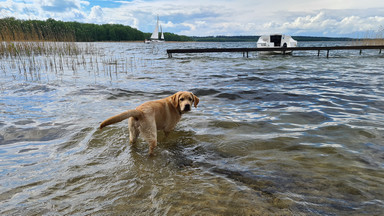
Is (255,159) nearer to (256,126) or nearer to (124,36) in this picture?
(256,126)

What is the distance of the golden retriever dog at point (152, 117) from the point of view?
3857 mm

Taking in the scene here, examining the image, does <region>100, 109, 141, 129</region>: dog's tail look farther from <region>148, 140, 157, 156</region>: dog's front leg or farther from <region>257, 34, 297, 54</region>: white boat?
<region>257, 34, 297, 54</region>: white boat

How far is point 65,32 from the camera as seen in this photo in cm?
2292

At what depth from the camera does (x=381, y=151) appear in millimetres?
4176

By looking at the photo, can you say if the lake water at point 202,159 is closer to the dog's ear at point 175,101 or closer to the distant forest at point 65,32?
the dog's ear at point 175,101

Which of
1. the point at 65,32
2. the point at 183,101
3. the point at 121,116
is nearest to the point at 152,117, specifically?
the point at 121,116

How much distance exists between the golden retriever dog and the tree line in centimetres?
1606

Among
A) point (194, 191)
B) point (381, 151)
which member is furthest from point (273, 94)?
point (194, 191)

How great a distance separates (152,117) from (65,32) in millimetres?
23690

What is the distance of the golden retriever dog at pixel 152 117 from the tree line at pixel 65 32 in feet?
52.7

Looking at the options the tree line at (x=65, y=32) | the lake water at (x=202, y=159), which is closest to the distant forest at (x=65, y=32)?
the tree line at (x=65, y=32)

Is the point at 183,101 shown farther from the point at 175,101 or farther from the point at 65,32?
the point at 65,32

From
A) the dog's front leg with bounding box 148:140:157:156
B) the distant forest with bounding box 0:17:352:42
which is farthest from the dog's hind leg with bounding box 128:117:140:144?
the distant forest with bounding box 0:17:352:42

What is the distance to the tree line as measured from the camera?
15867mm
